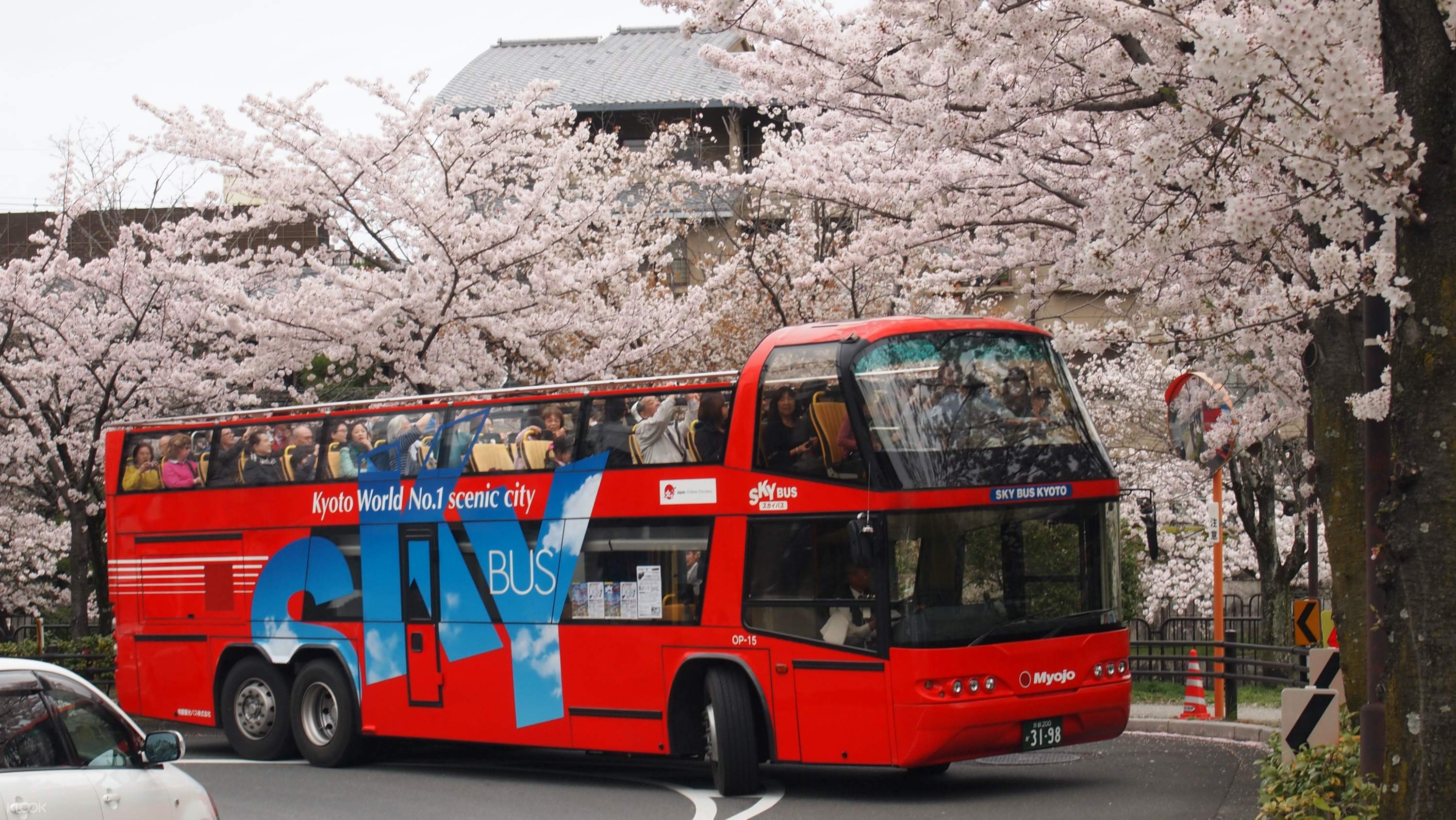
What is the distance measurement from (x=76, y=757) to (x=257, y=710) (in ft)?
30.7

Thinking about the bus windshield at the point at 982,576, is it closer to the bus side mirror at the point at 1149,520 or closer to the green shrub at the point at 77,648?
the bus side mirror at the point at 1149,520

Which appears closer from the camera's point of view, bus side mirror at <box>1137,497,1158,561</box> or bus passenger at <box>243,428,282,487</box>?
bus side mirror at <box>1137,497,1158,561</box>

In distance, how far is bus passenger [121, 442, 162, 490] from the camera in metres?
17.1

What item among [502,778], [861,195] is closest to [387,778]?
[502,778]

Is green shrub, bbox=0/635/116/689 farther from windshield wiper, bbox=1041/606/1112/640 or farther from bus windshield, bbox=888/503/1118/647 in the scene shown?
windshield wiper, bbox=1041/606/1112/640

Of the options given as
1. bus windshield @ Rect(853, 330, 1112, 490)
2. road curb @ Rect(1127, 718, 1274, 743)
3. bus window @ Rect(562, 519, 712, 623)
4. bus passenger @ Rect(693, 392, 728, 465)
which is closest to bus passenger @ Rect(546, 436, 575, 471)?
bus window @ Rect(562, 519, 712, 623)

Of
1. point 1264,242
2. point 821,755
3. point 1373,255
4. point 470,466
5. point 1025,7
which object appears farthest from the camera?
point 470,466

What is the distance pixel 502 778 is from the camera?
48.5 feet

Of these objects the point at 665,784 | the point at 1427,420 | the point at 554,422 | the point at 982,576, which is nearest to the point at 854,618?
the point at 982,576

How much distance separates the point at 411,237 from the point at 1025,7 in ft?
41.7

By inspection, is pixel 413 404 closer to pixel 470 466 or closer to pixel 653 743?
pixel 470 466

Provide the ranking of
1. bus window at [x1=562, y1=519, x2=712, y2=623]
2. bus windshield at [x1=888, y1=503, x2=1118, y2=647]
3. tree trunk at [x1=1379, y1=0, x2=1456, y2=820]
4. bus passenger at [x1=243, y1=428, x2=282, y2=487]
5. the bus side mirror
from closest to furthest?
tree trunk at [x1=1379, y1=0, x2=1456, y2=820] < bus windshield at [x1=888, y1=503, x2=1118, y2=647] < the bus side mirror < bus window at [x1=562, y1=519, x2=712, y2=623] < bus passenger at [x1=243, y1=428, x2=282, y2=487]

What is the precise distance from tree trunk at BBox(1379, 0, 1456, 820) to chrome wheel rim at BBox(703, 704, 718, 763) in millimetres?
6538

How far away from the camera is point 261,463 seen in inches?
640
